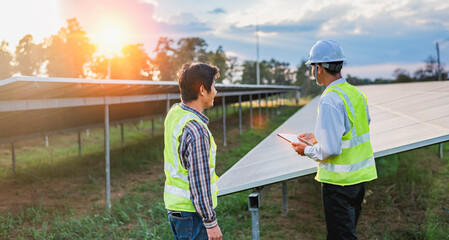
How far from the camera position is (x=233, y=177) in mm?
3822

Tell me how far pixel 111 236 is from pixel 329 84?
12.5 feet

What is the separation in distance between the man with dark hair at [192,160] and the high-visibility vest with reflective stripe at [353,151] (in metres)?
0.94

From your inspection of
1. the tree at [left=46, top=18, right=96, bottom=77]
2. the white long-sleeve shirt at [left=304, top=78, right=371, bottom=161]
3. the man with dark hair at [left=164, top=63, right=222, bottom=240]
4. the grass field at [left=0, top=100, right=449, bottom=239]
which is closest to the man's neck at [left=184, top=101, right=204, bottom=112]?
the man with dark hair at [left=164, top=63, right=222, bottom=240]

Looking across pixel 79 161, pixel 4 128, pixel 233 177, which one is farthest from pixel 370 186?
pixel 79 161

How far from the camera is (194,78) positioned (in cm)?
198

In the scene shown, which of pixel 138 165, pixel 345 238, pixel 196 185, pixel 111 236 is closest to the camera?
pixel 196 185

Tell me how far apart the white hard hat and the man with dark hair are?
2.93ft

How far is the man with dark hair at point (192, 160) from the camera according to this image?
1.88m

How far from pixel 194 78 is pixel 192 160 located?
45cm

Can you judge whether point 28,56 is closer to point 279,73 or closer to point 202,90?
point 202,90

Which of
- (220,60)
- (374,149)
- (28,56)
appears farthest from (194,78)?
(220,60)

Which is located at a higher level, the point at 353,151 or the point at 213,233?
the point at 353,151

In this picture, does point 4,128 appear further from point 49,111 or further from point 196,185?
point 196,185

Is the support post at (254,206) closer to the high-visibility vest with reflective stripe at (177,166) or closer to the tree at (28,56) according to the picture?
the high-visibility vest with reflective stripe at (177,166)
